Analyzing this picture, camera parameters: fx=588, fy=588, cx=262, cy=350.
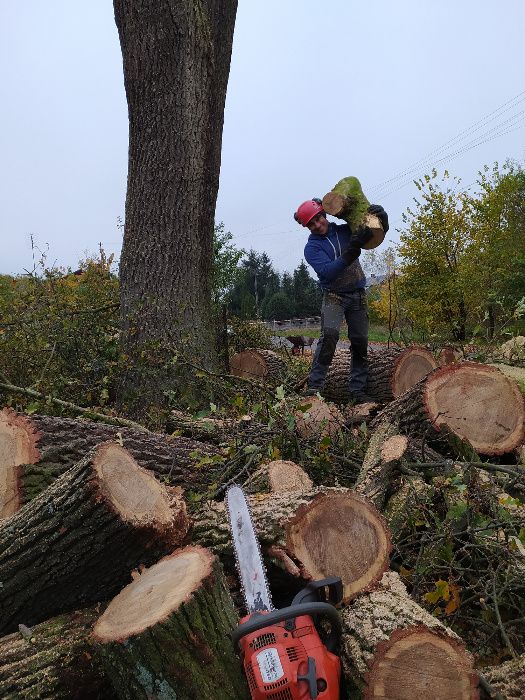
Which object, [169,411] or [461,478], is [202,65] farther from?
[461,478]

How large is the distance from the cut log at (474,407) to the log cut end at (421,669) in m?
1.54

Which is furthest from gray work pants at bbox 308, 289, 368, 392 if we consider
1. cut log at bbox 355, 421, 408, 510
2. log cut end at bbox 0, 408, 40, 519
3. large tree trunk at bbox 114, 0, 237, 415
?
log cut end at bbox 0, 408, 40, 519

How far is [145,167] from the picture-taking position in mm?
5789

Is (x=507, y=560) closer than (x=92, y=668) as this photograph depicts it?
No

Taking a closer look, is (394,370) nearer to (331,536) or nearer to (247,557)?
(331,536)

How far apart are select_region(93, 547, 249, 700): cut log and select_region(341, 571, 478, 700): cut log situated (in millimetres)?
362

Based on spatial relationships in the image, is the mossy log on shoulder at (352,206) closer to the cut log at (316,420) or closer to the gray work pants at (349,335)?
the gray work pants at (349,335)

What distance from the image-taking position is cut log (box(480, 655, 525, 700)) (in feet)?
5.75

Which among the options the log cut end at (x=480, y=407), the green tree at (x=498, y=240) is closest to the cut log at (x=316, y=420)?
the log cut end at (x=480, y=407)

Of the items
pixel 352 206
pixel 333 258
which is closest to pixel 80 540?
pixel 333 258

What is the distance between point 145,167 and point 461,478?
4.47 m

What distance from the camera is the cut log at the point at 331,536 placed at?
6.82ft

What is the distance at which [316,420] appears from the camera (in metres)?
4.00

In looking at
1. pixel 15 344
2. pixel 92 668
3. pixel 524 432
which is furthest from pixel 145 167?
pixel 92 668
